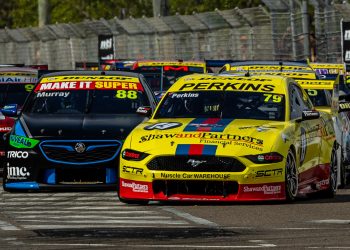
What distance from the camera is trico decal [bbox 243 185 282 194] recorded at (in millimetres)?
15070

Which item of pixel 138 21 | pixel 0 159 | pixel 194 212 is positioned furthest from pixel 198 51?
pixel 194 212

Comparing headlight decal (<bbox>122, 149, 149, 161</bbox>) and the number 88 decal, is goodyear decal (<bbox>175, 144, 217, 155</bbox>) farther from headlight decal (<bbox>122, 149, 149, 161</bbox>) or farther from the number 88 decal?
the number 88 decal

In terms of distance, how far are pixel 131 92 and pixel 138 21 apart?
32.3m

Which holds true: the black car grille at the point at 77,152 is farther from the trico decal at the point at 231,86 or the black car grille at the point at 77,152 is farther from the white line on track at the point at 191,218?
the white line on track at the point at 191,218

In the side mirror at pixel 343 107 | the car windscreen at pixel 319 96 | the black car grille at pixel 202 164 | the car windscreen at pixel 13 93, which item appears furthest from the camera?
the car windscreen at pixel 13 93

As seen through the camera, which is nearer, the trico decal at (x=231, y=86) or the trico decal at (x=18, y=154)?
the trico decal at (x=231, y=86)

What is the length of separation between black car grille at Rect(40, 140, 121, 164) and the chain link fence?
71.2 ft

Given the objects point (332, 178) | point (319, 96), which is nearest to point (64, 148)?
Result: point (332, 178)

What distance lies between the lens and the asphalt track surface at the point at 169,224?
11.6 metres

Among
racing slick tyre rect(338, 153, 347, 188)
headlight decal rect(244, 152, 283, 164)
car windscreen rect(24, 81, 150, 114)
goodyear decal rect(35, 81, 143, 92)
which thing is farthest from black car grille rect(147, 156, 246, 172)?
goodyear decal rect(35, 81, 143, 92)

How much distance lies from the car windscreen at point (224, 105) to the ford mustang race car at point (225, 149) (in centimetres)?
1

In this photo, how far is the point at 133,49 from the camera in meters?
51.9

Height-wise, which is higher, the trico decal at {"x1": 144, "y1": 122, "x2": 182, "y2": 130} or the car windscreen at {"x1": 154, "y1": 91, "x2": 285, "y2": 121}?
the car windscreen at {"x1": 154, "y1": 91, "x2": 285, "y2": 121}

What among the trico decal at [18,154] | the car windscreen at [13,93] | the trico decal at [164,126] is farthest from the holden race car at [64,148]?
the car windscreen at [13,93]
